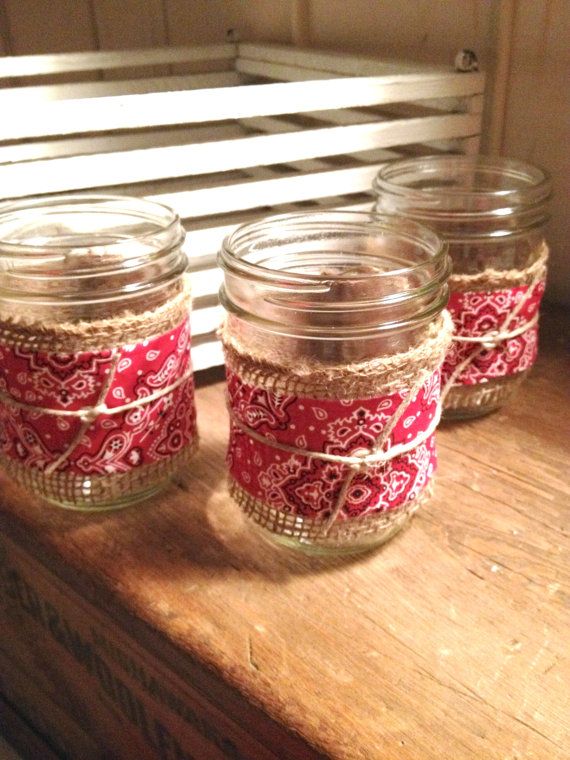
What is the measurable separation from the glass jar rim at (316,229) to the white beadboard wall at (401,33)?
0.30m

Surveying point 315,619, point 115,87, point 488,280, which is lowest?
point 315,619

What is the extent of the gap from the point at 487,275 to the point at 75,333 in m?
0.28

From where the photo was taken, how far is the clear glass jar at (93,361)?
427 millimetres

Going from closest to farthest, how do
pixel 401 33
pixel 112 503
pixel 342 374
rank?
pixel 342 374 → pixel 112 503 → pixel 401 33

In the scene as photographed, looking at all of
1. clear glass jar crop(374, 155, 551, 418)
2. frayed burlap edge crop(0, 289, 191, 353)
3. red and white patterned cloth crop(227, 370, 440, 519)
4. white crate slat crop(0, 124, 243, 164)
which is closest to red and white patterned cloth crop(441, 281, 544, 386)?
clear glass jar crop(374, 155, 551, 418)

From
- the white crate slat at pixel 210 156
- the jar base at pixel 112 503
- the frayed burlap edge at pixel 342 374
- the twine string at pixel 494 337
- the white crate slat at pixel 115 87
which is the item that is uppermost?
the white crate slat at pixel 115 87

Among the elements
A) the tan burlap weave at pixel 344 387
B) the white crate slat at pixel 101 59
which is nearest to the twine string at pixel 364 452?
the tan burlap weave at pixel 344 387

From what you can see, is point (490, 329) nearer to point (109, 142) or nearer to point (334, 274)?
point (334, 274)

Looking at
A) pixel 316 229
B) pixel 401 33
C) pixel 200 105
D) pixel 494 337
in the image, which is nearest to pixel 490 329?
pixel 494 337

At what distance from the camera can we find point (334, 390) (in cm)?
38

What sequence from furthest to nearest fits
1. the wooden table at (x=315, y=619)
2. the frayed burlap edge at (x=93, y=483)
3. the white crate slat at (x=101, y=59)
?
the white crate slat at (x=101, y=59)
the frayed burlap edge at (x=93, y=483)
the wooden table at (x=315, y=619)

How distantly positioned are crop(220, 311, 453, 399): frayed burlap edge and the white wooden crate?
188 mm

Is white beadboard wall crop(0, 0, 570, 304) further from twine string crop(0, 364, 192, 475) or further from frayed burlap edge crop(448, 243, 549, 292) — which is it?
twine string crop(0, 364, 192, 475)

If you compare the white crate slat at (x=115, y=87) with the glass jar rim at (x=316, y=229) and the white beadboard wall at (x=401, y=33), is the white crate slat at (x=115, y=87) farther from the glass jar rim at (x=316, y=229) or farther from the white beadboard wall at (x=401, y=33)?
the glass jar rim at (x=316, y=229)
